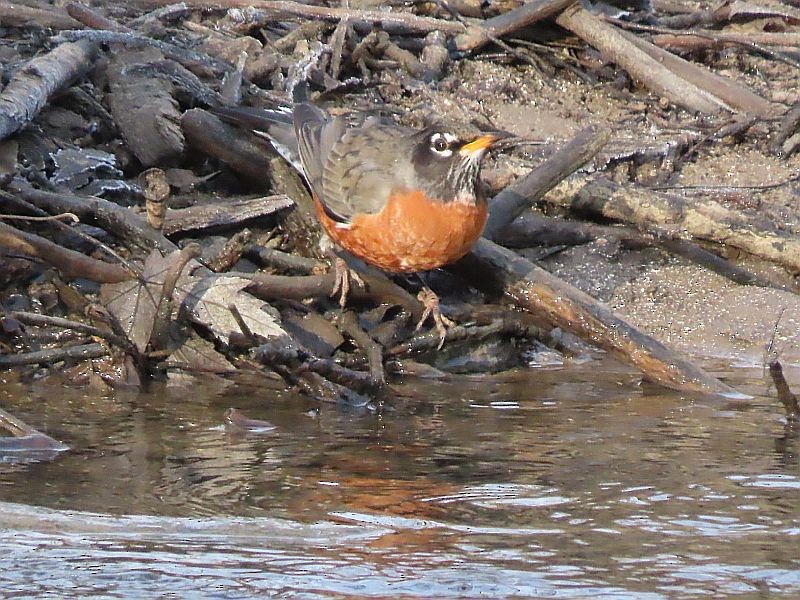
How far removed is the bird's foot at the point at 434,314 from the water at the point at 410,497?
0.30 meters

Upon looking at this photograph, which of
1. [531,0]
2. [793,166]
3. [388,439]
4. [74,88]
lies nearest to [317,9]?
[531,0]

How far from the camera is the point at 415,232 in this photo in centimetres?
573

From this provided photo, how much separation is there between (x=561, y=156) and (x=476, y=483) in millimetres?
2630

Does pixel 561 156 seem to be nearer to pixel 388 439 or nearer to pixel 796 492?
pixel 388 439

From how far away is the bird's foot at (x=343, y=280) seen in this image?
19.4 ft

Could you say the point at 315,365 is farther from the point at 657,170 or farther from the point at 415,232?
the point at 657,170

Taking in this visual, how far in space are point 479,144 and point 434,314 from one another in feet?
2.55

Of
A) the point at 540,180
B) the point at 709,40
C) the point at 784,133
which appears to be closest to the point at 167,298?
the point at 540,180

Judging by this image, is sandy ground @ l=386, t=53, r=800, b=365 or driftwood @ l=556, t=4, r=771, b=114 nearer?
sandy ground @ l=386, t=53, r=800, b=365

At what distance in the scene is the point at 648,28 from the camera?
8750 millimetres

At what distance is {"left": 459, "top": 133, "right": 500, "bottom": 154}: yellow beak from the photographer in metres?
5.86

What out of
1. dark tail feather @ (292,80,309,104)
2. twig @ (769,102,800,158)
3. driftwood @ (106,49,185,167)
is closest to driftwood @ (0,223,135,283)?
driftwood @ (106,49,185,167)

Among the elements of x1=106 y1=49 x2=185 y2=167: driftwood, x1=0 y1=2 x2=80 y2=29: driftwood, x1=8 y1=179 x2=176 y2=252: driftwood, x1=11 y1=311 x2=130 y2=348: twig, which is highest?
x1=0 y1=2 x2=80 y2=29: driftwood

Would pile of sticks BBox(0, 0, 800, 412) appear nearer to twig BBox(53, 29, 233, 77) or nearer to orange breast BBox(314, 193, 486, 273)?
twig BBox(53, 29, 233, 77)
